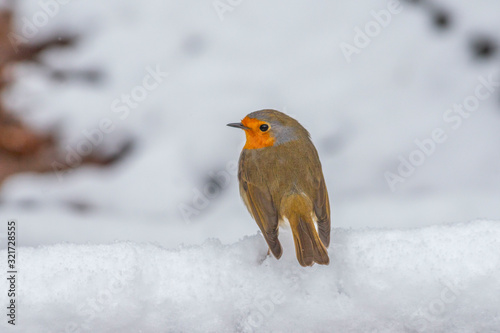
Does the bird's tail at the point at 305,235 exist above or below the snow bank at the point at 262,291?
above

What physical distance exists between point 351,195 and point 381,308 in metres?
1.87

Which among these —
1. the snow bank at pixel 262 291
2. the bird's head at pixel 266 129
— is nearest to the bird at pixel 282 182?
the bird's head at pixel 266 129

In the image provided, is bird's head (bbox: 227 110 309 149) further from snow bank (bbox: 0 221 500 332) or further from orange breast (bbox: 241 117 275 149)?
snow bank (bbox: 0 221 500 332)

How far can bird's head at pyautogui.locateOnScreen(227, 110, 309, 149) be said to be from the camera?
266 centimetres

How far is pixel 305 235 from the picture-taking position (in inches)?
88.0

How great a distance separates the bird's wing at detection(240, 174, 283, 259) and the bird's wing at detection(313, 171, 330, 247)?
172mm

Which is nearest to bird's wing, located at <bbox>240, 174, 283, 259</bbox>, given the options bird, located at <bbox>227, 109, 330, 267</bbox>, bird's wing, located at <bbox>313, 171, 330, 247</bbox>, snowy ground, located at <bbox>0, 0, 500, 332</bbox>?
bird, located at <bbox>227, 109, 330, 267</bbox>

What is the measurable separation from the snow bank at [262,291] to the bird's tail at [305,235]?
0.18 ft

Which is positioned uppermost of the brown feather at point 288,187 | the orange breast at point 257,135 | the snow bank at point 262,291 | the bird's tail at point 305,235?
the orange breast at point 257,135

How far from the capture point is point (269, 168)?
2568 millimetres

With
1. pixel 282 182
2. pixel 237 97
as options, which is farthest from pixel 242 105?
pixel 282 182

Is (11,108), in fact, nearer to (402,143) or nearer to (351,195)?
(351,195)

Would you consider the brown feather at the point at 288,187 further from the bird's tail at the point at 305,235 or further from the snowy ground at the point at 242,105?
the snowy ground at the point at 242,105

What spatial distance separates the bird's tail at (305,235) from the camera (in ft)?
6.54
